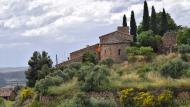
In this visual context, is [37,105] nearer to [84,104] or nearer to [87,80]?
[87,80]

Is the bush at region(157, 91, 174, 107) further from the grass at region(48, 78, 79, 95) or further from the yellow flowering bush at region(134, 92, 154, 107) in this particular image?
the grass at region(48, 78, 79, 95)

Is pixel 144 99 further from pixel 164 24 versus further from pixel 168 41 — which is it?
pixel 164 24

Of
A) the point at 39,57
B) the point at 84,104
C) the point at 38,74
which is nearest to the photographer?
the point at 84,104

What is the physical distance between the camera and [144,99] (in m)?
47.3

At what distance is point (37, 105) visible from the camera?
54.4 metres

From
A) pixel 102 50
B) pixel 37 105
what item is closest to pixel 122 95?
pixel 37 105

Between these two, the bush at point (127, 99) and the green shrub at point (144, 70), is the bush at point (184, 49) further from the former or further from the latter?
the bush at point (127, 99)

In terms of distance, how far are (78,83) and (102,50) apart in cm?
1266

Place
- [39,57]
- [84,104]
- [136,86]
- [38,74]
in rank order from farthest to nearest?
[39,57] < [38,74] < [136,86] < [84,104]

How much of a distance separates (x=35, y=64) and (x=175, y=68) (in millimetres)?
25394

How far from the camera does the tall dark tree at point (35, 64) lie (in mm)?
69688

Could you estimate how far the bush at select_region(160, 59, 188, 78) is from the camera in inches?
2000

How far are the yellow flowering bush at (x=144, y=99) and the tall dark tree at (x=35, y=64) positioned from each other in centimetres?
2349

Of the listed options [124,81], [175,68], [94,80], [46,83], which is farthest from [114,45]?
[175,68]
